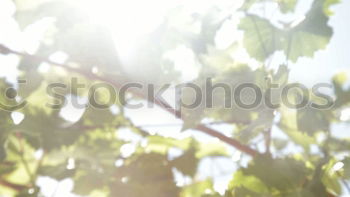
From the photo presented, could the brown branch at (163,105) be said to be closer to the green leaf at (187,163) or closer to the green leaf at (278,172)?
the green leaf at (278,172)

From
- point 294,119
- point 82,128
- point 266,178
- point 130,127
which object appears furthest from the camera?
point 130,127

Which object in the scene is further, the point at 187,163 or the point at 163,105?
the point at 187,163

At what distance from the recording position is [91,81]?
2.68 meters

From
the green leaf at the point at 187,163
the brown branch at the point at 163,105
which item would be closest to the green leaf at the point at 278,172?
the brown branch at the point at 163,105

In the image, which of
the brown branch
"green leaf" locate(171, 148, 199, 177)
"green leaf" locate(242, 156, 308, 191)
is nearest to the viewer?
"green leaf" locate(242, 156, 308, 191)

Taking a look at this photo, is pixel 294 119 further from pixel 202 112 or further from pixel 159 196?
pixel 159 196

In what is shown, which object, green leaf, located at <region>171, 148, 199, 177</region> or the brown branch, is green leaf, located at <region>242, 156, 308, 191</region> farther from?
green leaf, located at <region>171, 148, 199, 177</region>

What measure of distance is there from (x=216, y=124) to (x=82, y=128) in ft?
2.48

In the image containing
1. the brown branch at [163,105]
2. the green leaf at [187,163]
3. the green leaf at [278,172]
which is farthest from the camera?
the green leaf at [187,163]

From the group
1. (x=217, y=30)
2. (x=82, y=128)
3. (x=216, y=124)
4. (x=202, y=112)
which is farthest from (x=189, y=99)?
(x=82, y=128)

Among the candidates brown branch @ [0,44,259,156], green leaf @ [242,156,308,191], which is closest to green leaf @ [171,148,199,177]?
brown branch @ [0,44,259,156]

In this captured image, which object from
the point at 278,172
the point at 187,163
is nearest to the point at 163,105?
the point at 187,163

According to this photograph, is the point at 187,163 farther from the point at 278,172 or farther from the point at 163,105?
the point at 278,172

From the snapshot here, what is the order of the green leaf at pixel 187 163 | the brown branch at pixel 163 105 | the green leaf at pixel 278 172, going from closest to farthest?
the green leaf at pixel 278 172, the brown branch at pixel 163 105, the green leaf at pixel 187 163
